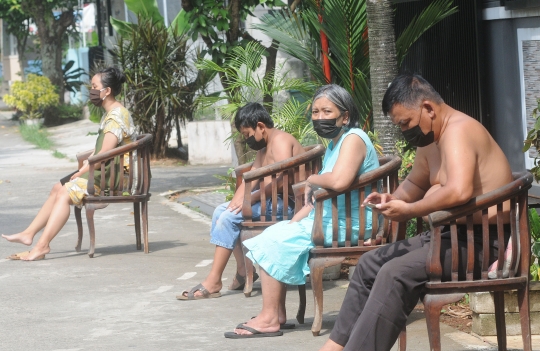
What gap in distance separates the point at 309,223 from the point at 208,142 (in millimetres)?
10577

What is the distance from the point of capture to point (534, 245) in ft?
16.9

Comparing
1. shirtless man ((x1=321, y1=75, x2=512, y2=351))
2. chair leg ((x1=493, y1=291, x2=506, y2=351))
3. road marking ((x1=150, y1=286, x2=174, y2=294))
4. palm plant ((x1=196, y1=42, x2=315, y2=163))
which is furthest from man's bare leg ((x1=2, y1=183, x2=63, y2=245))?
chair leg ((x1=493, y1=291, x2=506, y2=351))

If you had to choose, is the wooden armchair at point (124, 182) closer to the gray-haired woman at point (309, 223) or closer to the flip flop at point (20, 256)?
the flip flop at point (20, 256)

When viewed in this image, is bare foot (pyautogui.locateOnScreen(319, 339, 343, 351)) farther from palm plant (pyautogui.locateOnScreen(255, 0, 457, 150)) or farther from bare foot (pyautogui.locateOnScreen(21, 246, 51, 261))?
bare foot (pyautogui.locateOnScreen(21, 246, 51, 261))

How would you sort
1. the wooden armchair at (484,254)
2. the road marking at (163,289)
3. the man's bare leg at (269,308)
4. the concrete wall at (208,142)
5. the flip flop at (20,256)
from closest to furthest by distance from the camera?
the wooden armchair at (484,254)
the man's bare leg at (269,308)
the road marking at (163,289)
the flip flop at (20,256)
the concrete wall at (208,142)

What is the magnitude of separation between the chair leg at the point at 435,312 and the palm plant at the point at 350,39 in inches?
158

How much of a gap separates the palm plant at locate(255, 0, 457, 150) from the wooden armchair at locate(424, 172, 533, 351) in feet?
12.8

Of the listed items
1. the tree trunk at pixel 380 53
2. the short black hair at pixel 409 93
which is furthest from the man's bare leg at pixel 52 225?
the short black hair at pixel 409 93

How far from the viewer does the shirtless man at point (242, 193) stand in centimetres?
620

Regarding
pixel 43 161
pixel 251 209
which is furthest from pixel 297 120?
pixel 43 161

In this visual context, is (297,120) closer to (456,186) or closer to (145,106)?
(456,186)

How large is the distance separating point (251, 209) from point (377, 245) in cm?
124

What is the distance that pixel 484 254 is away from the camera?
4137 mm

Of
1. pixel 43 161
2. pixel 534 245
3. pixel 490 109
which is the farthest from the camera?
pixel 43 161
